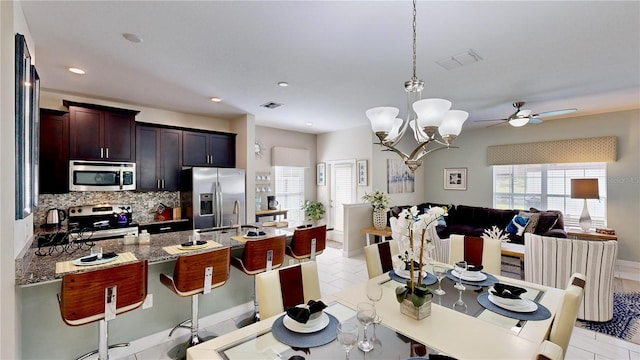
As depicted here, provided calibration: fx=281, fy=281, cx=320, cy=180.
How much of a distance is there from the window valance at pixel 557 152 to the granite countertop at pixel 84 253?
5.25 metres

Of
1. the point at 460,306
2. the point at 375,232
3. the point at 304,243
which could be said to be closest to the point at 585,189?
the point at 375,232

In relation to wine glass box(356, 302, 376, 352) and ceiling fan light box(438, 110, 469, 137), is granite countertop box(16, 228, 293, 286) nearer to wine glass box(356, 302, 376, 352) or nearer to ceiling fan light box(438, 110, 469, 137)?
wine glass box(356, 302, 376, 352)

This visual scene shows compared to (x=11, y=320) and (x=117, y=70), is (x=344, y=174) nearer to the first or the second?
(x=117, y=70)

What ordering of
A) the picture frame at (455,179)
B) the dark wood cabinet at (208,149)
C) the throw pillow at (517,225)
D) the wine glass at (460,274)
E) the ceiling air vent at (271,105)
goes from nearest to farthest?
the wine glass at (460,274)
the ceiling air vent at (271,105)
the dark wood cabinet at (208,149)
the throw pillow at (517,225)
the picture frame at (455,179)

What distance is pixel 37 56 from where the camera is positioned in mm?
2789

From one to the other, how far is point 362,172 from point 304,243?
11.3ft

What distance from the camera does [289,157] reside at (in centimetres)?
680

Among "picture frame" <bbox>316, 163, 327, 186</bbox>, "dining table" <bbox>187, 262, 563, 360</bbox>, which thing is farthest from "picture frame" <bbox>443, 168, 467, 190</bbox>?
"dining table" <bbox>187, 262, 563, 360</bbox>

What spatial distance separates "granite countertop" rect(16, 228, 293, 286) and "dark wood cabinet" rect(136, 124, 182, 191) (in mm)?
1941

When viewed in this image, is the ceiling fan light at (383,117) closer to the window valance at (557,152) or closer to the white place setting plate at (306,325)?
the white place setting plate at (306,325)

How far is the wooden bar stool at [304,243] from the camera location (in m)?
3.12

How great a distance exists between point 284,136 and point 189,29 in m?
4.58

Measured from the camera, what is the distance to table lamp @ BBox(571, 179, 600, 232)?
4.71 metres

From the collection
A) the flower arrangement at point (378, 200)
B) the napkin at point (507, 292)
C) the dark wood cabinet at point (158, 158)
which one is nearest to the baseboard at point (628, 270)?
the flower arrangement at point (378, 200)
